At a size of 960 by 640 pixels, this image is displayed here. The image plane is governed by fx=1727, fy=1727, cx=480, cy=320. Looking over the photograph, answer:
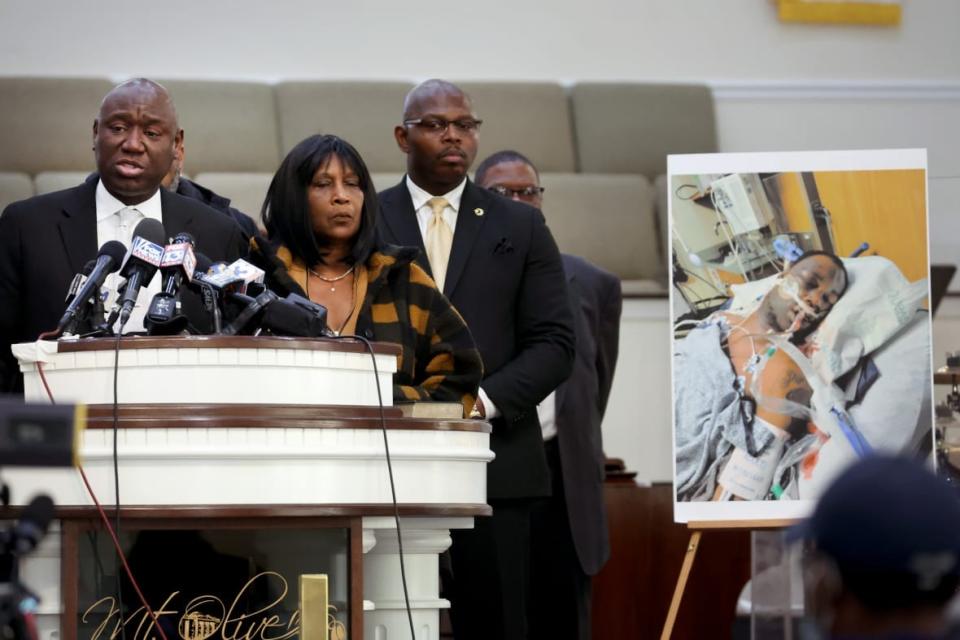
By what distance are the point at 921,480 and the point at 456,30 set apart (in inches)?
259

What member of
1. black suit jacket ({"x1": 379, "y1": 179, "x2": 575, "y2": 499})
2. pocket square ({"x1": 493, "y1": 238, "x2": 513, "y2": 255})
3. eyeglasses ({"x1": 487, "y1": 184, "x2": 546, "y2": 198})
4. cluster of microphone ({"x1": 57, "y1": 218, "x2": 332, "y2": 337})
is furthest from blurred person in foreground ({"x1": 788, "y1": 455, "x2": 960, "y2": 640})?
eyeglasses ({"x1": 487, "y1": 184, "x2": 546, "y2": 198})

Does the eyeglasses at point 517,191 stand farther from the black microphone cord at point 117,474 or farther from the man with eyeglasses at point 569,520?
the black microphone cord at point 117,474

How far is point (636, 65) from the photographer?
25.8 ft

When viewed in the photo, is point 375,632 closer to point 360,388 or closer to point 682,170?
point 360,388

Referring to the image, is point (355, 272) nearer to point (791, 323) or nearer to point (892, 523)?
point (791, 323)

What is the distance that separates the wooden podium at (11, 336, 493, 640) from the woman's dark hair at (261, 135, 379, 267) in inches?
23.0

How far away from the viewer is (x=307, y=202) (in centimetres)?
334

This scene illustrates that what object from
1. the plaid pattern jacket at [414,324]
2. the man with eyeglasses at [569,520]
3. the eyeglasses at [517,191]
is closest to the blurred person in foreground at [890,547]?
the plaid pattern jacket at [414,324]

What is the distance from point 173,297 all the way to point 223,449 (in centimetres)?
29

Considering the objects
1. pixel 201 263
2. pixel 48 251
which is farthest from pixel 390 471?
pixel 48 251

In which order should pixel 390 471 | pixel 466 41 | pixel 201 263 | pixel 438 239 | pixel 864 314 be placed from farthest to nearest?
pixel 466 41 → pixel 864 314 → pixel 438 239 → pixel 201 263 → pixel 390 471

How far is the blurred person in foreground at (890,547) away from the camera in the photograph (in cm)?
132

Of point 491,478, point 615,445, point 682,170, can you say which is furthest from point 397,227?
point 615,445

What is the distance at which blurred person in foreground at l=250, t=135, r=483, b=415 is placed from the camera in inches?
128
